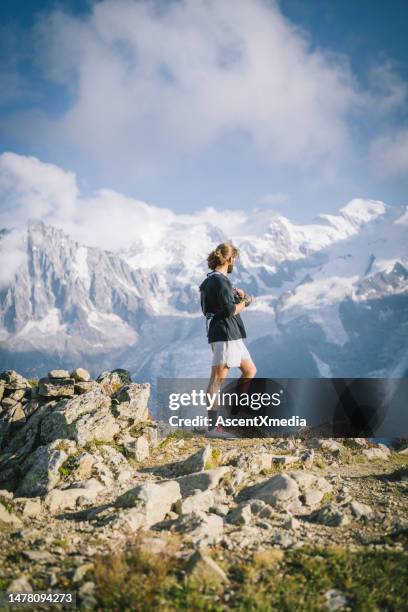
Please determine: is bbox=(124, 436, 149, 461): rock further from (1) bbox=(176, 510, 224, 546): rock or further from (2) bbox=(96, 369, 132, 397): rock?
(1) bbox=(176, 510, 224, 546): rock

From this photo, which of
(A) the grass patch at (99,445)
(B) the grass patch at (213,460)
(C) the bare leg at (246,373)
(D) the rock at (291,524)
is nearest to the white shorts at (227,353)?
(C) the bare leg at (246,373)

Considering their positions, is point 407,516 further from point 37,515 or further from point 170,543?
point 37,515

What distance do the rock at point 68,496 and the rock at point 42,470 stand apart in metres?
0.71

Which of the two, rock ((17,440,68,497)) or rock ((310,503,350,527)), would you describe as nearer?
rock ((310,503,350,527))

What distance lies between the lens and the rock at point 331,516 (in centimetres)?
687

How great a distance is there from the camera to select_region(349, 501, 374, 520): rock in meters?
7.12

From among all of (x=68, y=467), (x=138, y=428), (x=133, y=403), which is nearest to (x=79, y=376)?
(x=133, y=403)

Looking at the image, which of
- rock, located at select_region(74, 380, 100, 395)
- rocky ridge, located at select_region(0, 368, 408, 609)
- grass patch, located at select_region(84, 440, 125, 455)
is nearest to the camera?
rocky ridge, located at select_region(0, 368, 408, 609)

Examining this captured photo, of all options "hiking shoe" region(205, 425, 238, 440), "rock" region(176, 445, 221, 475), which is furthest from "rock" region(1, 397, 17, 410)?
"rock" region(176, 445, 221, 475)

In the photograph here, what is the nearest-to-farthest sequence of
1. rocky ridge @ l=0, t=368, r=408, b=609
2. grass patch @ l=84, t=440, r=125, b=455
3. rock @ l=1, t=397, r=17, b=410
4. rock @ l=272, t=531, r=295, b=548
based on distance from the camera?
rocky ridge @ l=0, t=368, r=408, b=609, rock @ l=272, t=531, r=295, b=548, grass patch @ l=84, t=440, r=125, b=455, rock @ l=1, t=397, r=17, b=410

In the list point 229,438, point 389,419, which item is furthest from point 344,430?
point 389,419

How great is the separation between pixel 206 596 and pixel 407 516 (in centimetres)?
459

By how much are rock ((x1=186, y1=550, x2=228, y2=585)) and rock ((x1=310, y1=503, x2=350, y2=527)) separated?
2.53 metres

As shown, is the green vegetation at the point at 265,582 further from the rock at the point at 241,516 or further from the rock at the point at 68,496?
the rock at the point at 68,496
